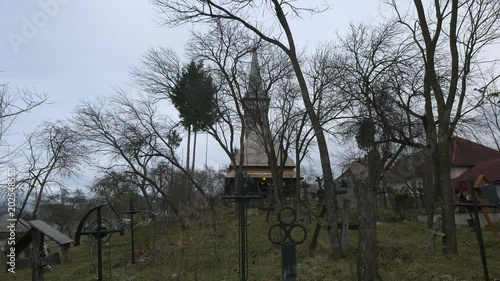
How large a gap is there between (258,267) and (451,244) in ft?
14.4

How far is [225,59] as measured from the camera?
70.7ft

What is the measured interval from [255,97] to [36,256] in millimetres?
16430

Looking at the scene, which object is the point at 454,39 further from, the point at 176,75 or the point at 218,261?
the point at 176,75

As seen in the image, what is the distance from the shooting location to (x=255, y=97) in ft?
70.0

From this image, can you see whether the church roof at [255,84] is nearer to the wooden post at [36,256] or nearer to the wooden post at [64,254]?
the wooden post at [64,254]

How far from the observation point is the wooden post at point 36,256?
5725 mm

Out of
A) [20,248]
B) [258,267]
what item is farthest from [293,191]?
[20,248]

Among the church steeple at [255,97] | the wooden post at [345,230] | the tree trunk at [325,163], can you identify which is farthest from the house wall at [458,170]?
the wooden post at [345,230]

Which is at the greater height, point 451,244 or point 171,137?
point 171,137

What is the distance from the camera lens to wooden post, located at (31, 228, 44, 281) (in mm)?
5725

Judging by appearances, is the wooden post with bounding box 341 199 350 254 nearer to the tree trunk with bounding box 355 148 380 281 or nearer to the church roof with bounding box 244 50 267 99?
the tree trunk with bounding box 355 148 380 281

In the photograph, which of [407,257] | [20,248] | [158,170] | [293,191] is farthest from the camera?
[158,170]

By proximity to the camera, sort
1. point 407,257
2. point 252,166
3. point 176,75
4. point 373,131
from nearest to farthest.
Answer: point 407,257
point 373,131
point 176,75
point 252,166

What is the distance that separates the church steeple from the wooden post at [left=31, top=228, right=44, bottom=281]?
15.9m
